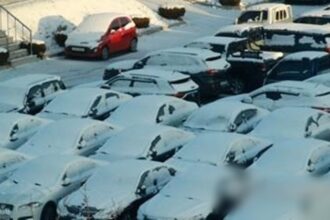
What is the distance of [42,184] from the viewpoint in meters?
17.0

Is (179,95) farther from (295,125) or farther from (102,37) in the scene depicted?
(102,37)

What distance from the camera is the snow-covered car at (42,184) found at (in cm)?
1658

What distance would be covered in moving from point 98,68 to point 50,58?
235cm

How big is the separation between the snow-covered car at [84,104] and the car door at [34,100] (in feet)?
3.31

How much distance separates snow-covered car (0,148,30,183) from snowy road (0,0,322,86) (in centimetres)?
1034

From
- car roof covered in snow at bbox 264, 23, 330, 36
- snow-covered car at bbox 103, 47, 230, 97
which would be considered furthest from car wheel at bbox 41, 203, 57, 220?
car roof covered in snow at bbox 264, 23, 330, 36

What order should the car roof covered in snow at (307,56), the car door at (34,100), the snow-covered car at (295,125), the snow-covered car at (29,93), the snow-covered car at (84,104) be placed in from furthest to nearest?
the car roof covered in snow at (307,56)
the car door at (34,100)
the snow-covered car at (29,93)
the snow-covered car at (84,104)
the snow-covered car at (295,125)

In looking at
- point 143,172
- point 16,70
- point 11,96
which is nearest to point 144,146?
point 143,172

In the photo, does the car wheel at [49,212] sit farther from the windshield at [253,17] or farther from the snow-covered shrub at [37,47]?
the windshield at [253,17]

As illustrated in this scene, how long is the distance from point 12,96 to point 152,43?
1256 centimetres

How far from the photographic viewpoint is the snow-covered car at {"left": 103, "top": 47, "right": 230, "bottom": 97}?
26312 mm

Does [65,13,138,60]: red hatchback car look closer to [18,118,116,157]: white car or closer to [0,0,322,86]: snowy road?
[0,0,322,86]: snowy road

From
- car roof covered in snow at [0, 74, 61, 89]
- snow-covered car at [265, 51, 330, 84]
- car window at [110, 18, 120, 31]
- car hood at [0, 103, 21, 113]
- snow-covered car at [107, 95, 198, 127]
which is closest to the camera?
snow-covered car at [107, 95, 198, 127]

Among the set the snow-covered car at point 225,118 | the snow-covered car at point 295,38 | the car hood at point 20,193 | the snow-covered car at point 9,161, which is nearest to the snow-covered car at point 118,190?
the car hood at point 20,193
